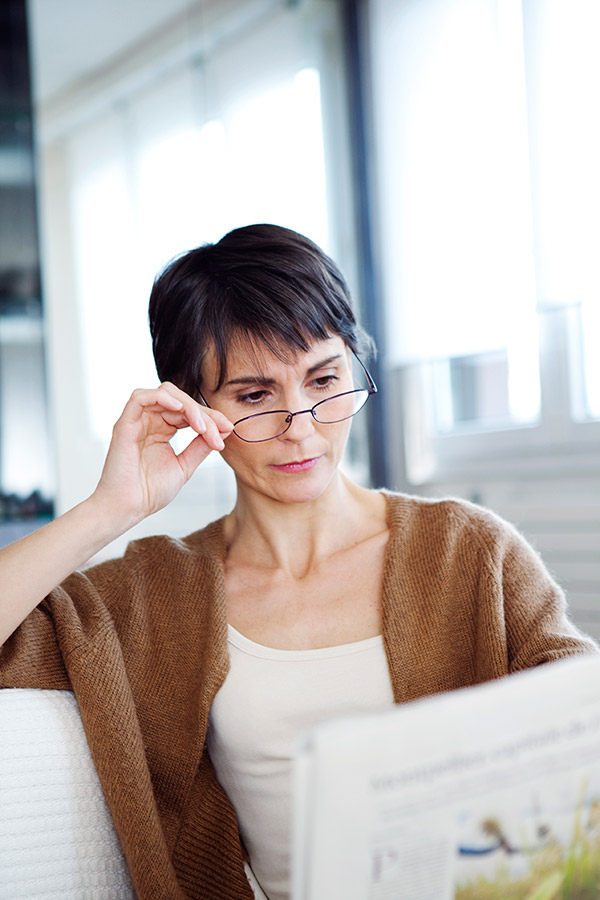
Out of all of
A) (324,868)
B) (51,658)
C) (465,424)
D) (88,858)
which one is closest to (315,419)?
(51,658)

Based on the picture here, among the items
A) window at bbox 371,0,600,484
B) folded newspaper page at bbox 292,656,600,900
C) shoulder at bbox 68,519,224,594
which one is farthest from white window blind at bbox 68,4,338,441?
folded newspaper page at bbox 292,656,600,900

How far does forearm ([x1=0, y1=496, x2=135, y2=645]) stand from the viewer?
3.79 feet

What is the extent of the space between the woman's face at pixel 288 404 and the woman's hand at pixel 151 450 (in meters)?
0.06

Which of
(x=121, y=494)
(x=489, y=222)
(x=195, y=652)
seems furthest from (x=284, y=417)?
(x=489, y=222)

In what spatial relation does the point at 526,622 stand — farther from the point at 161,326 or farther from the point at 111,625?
the point at 161,326

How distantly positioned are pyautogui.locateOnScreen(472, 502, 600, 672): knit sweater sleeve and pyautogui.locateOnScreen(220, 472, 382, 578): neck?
218mm

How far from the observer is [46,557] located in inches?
46.2

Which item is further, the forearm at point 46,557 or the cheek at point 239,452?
the cheek at point 239,452

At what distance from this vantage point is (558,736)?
2.06 feet

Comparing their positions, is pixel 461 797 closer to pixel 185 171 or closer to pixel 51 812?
pixel 51 812

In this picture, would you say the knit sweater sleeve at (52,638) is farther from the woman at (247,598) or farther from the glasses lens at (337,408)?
the glasses lens at (337,408)

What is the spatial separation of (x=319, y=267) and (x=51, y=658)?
64cm

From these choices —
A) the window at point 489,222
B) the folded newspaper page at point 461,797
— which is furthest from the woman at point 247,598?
the window at point 489,222

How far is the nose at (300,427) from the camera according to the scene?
123 cm
